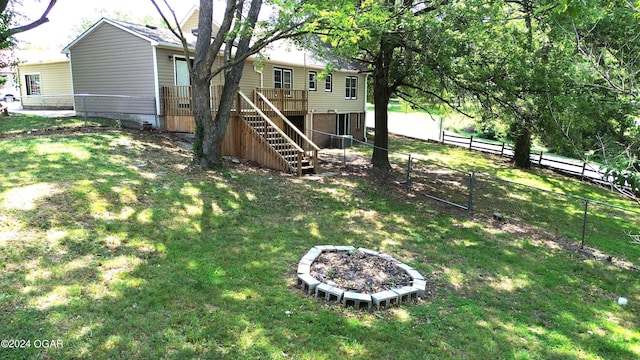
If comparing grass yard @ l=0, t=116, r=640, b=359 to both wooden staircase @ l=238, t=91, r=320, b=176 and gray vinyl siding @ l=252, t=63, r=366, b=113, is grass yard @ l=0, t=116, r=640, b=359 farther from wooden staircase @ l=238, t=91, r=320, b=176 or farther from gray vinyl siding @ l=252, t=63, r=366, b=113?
gray vinyl siding @ l=252, t=63, r=366, b=113

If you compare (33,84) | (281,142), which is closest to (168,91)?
(281,142)

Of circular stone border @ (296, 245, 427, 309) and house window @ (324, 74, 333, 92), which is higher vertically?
house window @ (324, 74, 333, 92)

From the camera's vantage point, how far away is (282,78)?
63.8 feet

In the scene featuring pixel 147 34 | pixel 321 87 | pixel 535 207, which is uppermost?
pixel 147 34

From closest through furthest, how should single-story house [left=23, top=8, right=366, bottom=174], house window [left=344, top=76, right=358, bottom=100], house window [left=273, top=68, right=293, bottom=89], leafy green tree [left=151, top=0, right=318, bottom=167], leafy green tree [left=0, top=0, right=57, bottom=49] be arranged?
leafy green tree [left=0, top=0, right=57, bottom=49] → leafy green tree [left=151, top=0, right=318, bottom=167] → single-story house [left=23, top=8, right=366, bottom=174] → house window [left=273, top=68, right=293, bottom=89] → house window [left=344, top=76, right=358, bottom=100]

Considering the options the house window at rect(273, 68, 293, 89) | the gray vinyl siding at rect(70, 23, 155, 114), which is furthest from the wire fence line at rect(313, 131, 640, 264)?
the gray vinyl siding at rect(70, 23, 155, 114)

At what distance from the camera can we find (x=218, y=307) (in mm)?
4617

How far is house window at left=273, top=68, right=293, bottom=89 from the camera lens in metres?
19.1

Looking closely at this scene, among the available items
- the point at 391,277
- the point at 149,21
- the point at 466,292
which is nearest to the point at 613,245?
the point at 466,292

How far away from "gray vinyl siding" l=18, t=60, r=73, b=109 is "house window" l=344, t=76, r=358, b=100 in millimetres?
14503

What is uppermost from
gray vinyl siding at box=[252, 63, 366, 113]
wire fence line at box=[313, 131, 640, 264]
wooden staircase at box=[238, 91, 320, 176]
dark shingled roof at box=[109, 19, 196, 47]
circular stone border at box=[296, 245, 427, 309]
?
dark shingled roof at box=[109, 19, 196, 47]

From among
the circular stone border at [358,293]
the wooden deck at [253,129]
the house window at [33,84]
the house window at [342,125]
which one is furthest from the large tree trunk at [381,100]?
the house window at [33,84]

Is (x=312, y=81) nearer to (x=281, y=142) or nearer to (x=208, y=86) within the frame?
(x=281, y=142)

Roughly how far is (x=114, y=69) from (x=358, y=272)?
47.3ft
